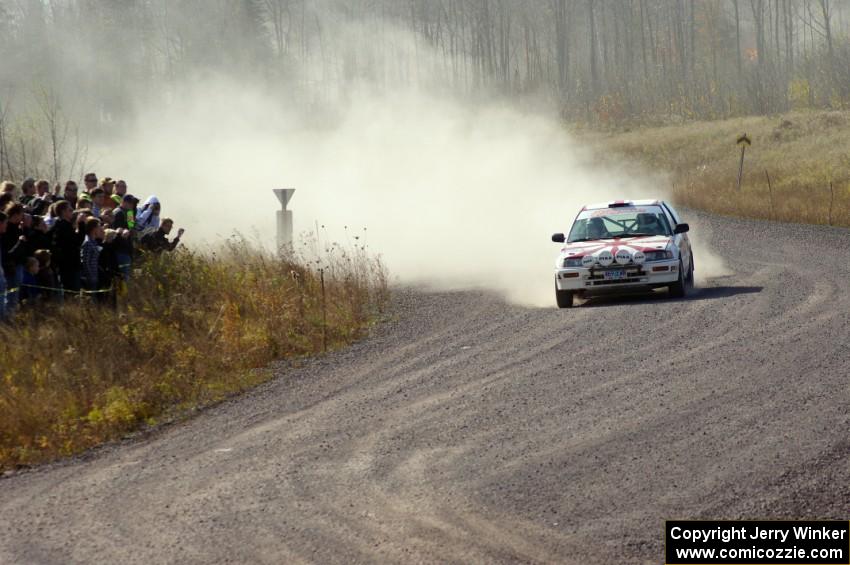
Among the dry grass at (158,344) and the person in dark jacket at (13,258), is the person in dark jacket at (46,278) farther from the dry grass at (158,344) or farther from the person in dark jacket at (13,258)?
the dry grass at (158,344)

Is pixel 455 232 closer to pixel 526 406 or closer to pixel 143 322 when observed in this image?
pixel 143 322

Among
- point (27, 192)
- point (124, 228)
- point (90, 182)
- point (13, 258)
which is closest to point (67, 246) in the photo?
point (13, 258)

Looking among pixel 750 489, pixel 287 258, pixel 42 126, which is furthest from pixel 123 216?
pixel 42 126

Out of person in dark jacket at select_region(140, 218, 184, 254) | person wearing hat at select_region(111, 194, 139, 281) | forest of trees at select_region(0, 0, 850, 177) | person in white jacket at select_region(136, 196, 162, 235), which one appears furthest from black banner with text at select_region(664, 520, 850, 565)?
forest of trees at select_region(0, 0, 850, 177)

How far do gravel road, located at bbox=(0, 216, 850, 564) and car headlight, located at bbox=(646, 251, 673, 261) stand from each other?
2.63 metres

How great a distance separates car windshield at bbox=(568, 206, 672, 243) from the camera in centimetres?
2019

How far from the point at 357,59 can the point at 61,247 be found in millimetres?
97561

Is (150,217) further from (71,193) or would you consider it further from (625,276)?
(625,276)

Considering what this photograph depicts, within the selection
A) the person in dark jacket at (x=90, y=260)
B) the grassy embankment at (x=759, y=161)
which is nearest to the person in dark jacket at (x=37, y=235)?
the person in dark jacket at (x=90, y=260)

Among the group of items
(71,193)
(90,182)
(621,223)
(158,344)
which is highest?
(90,182)

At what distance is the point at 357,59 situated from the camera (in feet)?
365

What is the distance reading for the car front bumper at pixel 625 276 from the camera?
1891 cm

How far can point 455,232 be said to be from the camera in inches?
1464

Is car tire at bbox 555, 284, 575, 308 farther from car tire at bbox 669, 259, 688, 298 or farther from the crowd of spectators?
the crowd of spectators
